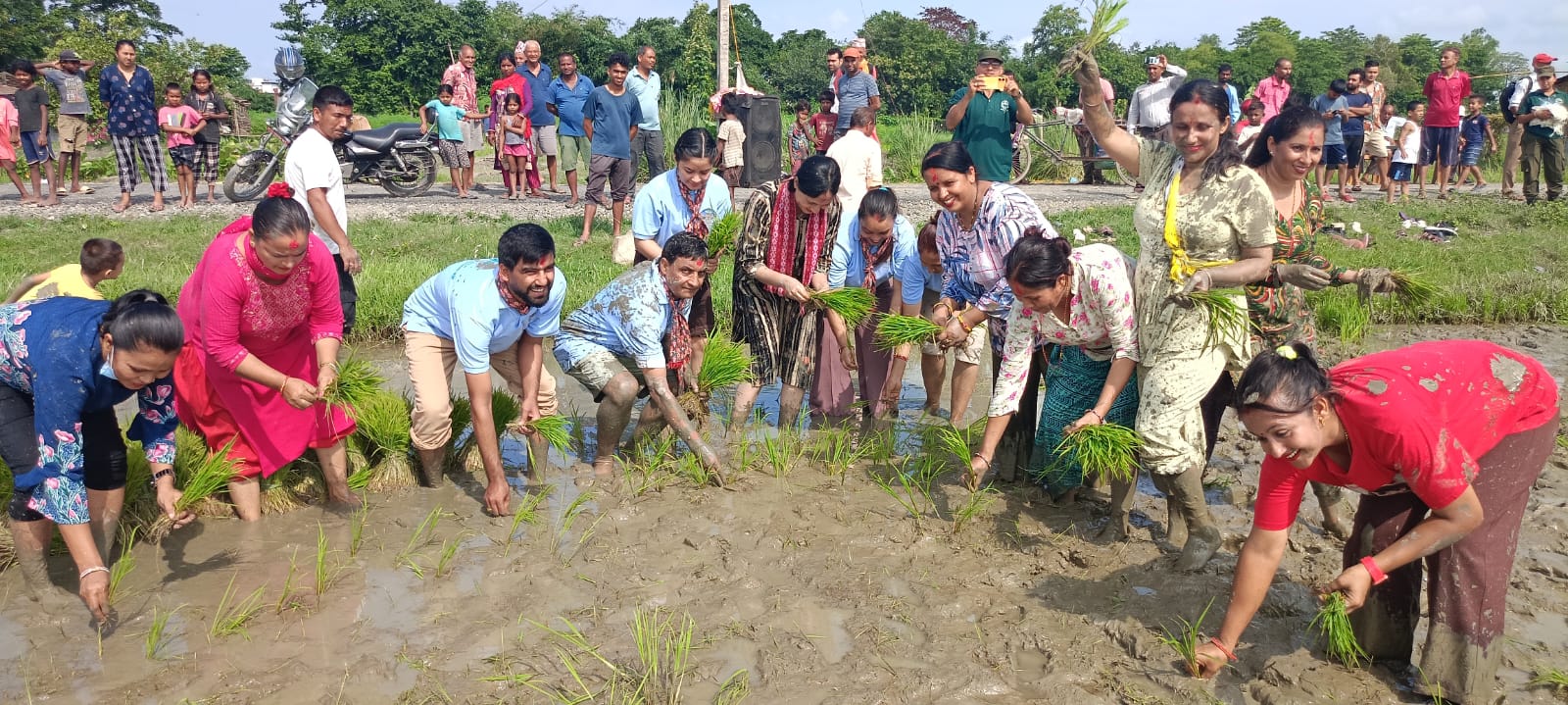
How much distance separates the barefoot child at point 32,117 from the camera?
1082 cm

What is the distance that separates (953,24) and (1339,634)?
1598 inches

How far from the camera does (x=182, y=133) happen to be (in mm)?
11203

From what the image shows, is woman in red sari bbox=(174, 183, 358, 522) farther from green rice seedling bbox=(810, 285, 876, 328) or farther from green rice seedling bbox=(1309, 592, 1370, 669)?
green rice seedling bbox=(1309, 592, 1370, 669)

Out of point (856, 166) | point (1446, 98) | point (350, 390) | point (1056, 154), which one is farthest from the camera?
point (1056, 154)

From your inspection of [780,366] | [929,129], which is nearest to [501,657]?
[780,366]

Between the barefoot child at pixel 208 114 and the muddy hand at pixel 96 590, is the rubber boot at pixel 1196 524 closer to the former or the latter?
the muddy hand at pixel 96 590

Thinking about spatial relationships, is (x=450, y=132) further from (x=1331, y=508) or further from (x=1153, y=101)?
(x=1331, y=508)

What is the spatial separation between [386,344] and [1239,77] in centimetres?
3684

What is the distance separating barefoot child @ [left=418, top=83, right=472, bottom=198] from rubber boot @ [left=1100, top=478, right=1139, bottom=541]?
34.0ft

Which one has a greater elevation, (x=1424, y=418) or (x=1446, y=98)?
(x=1446, y=98)

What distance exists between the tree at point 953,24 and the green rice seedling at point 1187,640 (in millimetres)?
36920

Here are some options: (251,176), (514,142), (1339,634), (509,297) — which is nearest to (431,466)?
(509,297)

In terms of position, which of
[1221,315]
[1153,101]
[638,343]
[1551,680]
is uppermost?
[1153,101]

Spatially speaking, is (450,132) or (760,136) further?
(760,136)
